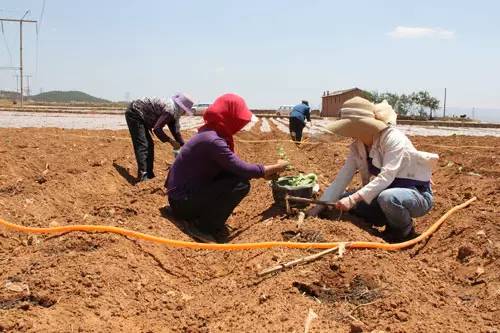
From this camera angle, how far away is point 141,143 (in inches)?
318

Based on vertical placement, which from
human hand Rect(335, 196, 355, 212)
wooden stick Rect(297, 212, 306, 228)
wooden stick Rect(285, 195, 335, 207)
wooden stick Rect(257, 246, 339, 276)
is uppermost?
human hand Rect(335, 196, 355, 212)

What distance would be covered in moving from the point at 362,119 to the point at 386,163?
0.43m

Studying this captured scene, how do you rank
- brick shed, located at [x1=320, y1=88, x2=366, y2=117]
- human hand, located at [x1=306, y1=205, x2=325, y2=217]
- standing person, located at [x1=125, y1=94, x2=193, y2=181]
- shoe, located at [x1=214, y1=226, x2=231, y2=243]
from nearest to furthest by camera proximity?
human hand, located at [x1=306, y1=205, x2=325, y2=217]
shoe, located at [x1=214, y1=226, x2=231, y2=243]
standing person, located at [x1=125, y1=94, x2=193, y2=181]
brick shed, located at [x1=320, y1=88, x2=366, y2=117]

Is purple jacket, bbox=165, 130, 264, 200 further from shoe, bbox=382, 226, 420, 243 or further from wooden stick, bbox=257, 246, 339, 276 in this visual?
shoe, bbox=382, 226, 420, 243

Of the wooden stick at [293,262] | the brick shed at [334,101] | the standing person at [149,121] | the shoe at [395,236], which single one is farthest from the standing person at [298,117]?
the brick shed at [334,101]

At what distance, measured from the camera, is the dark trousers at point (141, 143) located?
8047mm

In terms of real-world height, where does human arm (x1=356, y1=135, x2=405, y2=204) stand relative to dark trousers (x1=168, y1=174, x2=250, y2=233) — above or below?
above

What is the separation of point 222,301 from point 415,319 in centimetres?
120

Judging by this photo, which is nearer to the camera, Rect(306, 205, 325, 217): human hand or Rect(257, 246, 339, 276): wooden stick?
Rect(257, 246, 339, 276): wooden stick

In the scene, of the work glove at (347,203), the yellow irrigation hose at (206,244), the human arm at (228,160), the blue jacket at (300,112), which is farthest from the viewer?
the blue jacket at (300,112)

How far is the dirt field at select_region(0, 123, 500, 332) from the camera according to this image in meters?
3.12

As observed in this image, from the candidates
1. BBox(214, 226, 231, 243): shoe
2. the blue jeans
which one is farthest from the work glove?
BBox(214, 226, 231, 243): shoe

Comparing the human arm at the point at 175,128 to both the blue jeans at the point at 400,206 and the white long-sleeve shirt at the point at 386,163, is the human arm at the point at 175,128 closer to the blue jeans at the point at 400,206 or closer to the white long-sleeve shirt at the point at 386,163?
the white long-sleeve shirt at the point at 386,163

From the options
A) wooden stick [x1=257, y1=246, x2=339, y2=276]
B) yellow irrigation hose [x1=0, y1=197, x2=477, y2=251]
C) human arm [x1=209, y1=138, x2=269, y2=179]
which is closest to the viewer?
wooden stick [x1=257, y1=246, x2=339, y2=276]
